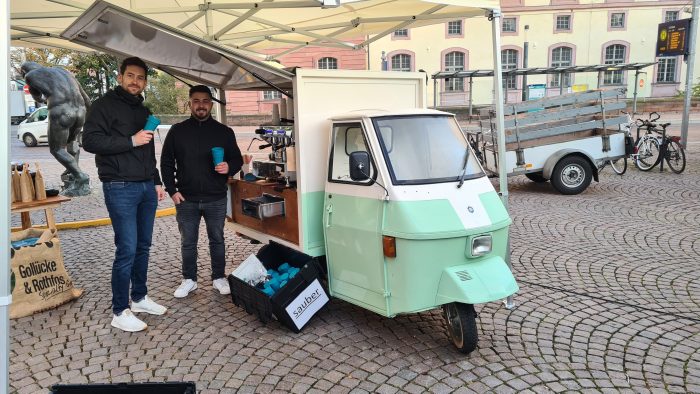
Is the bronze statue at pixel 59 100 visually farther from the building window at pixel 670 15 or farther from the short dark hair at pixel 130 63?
the building window at pixel 670 15

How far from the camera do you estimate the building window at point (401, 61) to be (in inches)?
1598

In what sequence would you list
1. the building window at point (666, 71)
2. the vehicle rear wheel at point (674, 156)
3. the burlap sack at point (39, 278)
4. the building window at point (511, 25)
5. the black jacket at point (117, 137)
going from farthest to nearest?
the building window at point (511, 25), the building window at point (666, 71), the vehicle rear wheel at point (674, 156), the burlap sack at point (39, 278), the black jacket at point (117, 137)

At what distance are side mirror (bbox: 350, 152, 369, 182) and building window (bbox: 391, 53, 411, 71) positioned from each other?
3828cm

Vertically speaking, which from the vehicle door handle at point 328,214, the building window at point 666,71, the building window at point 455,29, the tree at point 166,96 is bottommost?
the vehicle door handle at point 328,214

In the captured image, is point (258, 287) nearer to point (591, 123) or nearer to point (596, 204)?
point (596, 204)

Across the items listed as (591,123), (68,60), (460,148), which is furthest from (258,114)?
(460,148)

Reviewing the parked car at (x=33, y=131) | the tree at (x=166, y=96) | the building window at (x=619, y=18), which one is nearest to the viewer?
the parked car at (x=33, y=131)

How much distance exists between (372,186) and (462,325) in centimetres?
118

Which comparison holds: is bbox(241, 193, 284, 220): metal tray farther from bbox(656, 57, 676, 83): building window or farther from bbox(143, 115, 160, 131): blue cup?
bbox(656, 57, 676, 83): building window

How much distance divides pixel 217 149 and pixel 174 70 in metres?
1.41

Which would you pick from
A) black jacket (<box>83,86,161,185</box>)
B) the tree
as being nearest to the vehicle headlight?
black jacket (<box>83,86,161,185</box>)

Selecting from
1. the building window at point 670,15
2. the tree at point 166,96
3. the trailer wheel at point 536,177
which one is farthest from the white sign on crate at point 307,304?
the building window at point 670,15

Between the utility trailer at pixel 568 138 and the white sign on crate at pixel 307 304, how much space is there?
6.31 metres

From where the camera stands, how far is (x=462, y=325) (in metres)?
3.57
